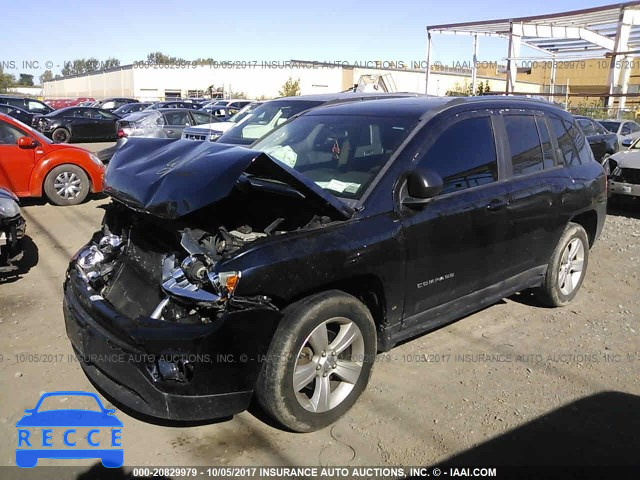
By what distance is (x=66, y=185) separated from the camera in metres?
9.32

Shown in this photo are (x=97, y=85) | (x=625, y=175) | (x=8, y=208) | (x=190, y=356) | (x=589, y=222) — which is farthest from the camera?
(x=97, y=85)

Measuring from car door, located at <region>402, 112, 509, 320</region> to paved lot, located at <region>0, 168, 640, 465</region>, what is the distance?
0.57 metres

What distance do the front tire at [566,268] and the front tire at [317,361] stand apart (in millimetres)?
2370

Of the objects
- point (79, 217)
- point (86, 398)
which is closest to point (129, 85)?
point (79, 217)

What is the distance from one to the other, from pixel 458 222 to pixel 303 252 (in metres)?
1.35

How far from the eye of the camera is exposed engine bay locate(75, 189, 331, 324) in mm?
2947

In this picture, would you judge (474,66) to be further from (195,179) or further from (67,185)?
(195,179)

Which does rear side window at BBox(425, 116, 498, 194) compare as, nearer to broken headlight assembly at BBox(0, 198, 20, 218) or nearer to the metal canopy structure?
broken headlight assembly at BBox(0, 198, 20, 218)

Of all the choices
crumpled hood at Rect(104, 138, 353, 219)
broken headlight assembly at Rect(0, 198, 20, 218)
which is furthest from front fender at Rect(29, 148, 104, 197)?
Answer: crumpled hood at Rect(104, 138, 353, 219)

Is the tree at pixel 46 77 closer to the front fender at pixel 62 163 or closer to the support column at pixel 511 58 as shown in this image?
the support column at pixel 511 58

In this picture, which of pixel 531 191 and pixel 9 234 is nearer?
pixel 531 191

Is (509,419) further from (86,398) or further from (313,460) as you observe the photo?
(86,398)

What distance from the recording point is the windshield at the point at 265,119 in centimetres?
907

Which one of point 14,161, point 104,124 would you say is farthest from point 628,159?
point 104,124
